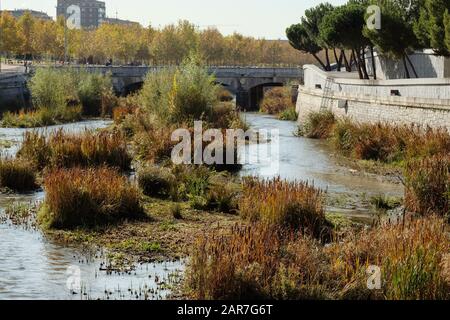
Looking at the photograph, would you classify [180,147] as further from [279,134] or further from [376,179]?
[279,134]

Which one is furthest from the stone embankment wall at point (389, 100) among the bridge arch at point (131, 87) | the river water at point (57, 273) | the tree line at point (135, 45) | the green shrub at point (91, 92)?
the tree line at point (135, 45)

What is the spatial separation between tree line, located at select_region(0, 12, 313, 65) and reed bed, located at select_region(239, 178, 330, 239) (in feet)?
232

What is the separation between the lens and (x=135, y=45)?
398 feet

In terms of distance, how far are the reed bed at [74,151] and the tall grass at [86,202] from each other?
Result: 6.43 meters

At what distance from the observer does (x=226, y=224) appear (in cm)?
1780

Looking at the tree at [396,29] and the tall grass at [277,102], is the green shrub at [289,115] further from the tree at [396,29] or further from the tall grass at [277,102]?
the tree at [396,29]

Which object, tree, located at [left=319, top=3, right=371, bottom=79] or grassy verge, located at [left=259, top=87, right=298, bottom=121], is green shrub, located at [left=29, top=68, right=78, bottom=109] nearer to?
grassy verge, located at [left=259, top=87, right=298, bottom=121]

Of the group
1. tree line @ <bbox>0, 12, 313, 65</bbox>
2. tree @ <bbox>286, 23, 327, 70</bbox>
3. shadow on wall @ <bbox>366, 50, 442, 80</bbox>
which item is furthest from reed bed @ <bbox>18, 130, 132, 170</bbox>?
tree line @ <bbox>0, 12, 313, 65</bbox>

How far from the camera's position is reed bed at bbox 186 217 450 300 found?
11.4 metres

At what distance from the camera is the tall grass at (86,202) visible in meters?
17.6

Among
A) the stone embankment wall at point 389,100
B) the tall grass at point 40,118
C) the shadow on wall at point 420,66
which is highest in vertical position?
the shadow on wall at point 420,66

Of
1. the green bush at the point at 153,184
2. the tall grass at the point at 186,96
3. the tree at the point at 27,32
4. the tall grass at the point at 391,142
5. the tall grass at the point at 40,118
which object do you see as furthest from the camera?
the tree at the point at 27,32

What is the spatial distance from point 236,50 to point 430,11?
10437 cm

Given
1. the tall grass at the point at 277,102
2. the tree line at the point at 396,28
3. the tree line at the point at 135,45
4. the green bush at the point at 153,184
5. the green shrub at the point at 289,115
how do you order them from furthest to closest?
the tree line at the point at 135,45 → the tall grass at the point at 277,102 → the green shrub at the point at 289,115 → the tree line at the point at 396,28 → the green bush at the point at 153,184
